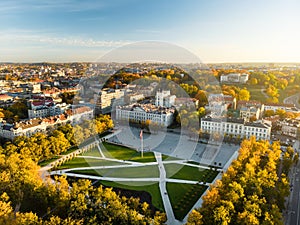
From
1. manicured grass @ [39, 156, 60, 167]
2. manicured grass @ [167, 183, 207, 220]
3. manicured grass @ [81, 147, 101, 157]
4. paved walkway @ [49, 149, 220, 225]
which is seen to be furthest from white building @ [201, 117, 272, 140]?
manicured grass @ [39, 156, 60, 167]

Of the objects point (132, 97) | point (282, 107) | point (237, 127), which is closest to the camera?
point (237, 127)

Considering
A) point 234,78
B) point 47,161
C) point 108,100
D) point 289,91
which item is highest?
point 234,78

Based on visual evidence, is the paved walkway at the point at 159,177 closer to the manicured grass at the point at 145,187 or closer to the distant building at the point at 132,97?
the manicured grass at the point at 145,187

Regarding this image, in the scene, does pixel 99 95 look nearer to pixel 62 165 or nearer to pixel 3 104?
pixel 3 104

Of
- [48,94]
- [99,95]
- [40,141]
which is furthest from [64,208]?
[48,94]

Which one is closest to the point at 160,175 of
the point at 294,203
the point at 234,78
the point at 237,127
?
the point at 294,203

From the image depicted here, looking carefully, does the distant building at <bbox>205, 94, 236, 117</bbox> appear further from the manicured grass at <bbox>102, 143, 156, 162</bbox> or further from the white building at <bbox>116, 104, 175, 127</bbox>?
the manicured grass at <bbox>102, 143, 156, 162</bbox>

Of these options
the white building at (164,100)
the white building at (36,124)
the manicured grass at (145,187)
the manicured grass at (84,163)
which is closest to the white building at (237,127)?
the white building at (164,100)

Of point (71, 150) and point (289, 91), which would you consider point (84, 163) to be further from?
point (289, 91)
